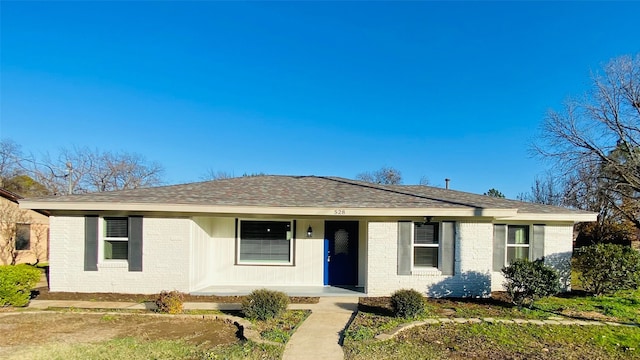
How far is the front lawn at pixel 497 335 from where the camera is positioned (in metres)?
5.93

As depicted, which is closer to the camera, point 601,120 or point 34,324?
point 34,324

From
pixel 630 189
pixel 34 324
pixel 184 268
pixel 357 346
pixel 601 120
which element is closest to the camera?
pixel 357 346

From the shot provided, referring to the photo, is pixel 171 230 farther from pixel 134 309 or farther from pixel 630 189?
pixel 630 189

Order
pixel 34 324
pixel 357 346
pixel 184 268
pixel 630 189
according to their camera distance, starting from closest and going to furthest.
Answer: pixel 357 346, pixel 34 324, pixel 184 268, pixel 630 189

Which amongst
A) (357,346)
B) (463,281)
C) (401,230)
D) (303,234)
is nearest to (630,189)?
(463,281)

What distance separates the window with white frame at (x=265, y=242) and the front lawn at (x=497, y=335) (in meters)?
3.25

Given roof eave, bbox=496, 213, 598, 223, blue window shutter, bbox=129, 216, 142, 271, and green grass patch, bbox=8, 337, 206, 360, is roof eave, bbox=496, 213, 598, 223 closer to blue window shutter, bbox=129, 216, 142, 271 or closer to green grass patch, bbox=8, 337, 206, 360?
green grass patch, bbox=8, 337, 206, 360

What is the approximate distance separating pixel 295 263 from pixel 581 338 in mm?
7357

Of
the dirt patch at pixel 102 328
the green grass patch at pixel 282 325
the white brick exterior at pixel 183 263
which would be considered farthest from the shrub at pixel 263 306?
the white brick exterior at pixel 183 263

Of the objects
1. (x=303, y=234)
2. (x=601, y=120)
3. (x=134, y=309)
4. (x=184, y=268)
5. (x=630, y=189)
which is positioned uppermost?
(x=601, y=120)

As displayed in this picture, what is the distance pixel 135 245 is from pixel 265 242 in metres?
3.70

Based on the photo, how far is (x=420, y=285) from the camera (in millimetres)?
10023

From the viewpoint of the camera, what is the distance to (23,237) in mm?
17719

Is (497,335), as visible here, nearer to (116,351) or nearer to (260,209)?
(260,209)
